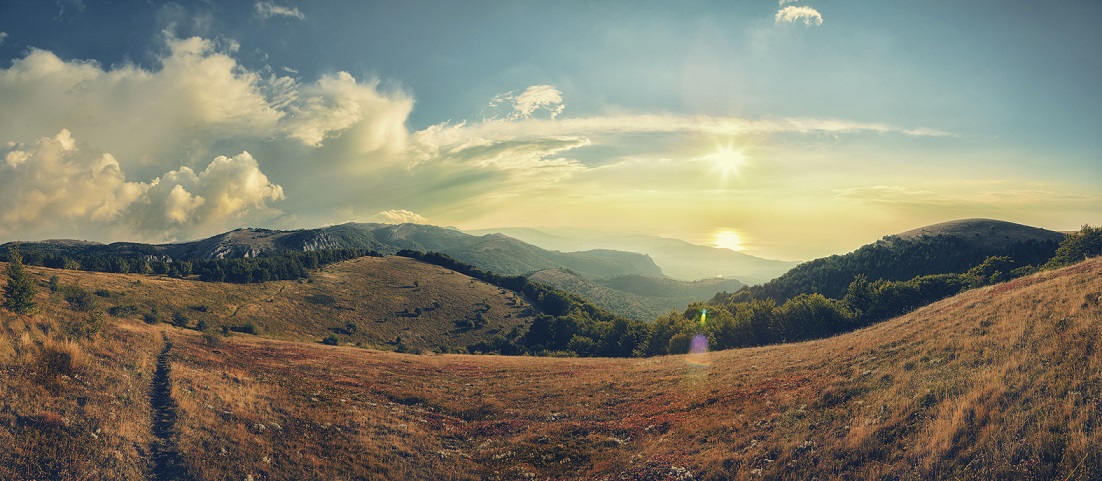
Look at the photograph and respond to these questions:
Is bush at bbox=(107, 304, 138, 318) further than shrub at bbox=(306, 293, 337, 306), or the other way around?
shrub at bbox=(306, 293, 337, 306)

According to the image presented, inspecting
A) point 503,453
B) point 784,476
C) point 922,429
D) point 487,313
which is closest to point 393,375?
point 503,453

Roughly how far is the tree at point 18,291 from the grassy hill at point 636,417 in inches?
59.0

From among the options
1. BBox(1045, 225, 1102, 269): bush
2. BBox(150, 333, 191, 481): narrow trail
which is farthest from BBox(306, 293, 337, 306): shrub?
BBox(1045, 225, 1102, 269): bush

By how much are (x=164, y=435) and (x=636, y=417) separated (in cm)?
2151

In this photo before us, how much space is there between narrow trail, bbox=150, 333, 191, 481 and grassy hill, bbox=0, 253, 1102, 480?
0.10 metres

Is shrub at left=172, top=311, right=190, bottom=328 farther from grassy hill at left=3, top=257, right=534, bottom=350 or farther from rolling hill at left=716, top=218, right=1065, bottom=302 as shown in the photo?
rolling hill at left=716, top=218, right=1065, bottom=302

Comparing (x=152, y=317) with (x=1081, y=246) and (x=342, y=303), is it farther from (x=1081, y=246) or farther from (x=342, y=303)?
(x=1081, y=246)

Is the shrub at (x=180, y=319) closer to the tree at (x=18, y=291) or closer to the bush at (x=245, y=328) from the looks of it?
the bush at (x=245, y=328)

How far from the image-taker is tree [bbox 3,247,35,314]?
77.9 ft

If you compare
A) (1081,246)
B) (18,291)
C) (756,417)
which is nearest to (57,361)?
(18,291)

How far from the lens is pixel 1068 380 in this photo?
451 inches

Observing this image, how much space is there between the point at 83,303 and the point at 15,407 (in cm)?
4899

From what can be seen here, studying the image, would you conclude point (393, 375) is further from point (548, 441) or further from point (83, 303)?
point (83, 303)

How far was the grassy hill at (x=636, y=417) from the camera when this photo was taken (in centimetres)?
1095
